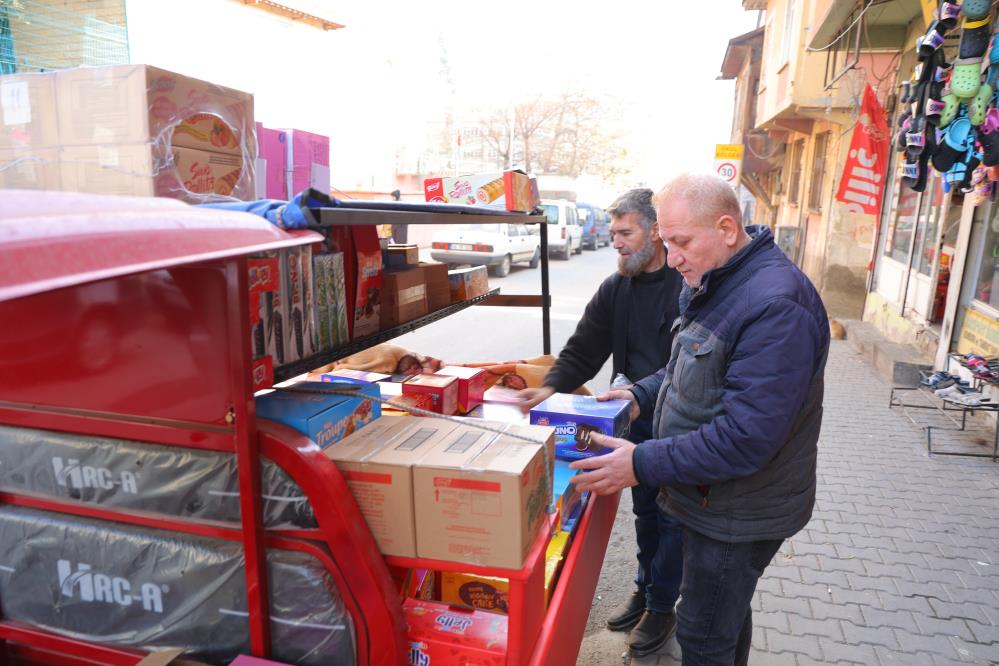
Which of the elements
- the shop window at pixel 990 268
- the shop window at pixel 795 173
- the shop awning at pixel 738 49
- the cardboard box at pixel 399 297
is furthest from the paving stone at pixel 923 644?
the shop awning at pixel 738 49

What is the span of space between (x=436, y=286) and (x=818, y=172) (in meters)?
13.7

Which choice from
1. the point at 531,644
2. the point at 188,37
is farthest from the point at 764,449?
the point at 188,37

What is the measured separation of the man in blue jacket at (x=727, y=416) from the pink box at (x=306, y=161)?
1376mm

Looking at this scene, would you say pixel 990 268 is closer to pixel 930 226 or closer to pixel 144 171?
pixel 930 226

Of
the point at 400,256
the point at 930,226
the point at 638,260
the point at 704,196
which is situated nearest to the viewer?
the point at 704,196

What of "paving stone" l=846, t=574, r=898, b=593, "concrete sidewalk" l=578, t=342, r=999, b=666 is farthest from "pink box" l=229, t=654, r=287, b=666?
"paving stone" l=846, t=574, r=898, b=593

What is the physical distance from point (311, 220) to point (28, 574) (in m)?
1.30

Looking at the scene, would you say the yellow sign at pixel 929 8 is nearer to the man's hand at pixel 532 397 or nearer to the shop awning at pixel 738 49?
the man's hand at pixel 532 397

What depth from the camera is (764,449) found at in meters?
1.89

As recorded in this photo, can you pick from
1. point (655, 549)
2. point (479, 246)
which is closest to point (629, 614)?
point (655, 549)

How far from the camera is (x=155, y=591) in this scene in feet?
5.26

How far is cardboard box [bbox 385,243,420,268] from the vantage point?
2.83m

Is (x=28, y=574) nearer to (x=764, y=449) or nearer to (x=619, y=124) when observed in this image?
(x=764, y=449)

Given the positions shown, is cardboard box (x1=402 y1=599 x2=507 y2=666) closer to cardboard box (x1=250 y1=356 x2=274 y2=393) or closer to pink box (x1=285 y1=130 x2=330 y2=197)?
cardboard box (x1=250 y1=356 x2=274 y2=393)
